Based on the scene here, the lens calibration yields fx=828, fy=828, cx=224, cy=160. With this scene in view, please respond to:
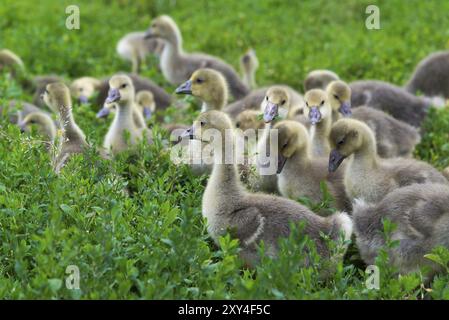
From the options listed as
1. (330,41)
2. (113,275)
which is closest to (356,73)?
(330,41)

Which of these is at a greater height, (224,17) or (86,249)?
(224,17)

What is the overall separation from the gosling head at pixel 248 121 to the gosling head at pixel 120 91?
33.7 inches

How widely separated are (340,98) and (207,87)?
1008 millimetres

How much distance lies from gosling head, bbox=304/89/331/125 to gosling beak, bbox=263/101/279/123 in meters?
0.24

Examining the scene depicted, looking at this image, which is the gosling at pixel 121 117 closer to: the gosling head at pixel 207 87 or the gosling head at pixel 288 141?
the gosling head at pixel 207 87

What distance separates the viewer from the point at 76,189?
14.7 ft

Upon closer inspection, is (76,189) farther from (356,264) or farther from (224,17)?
(224,17)

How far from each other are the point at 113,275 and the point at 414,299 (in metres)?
1.41

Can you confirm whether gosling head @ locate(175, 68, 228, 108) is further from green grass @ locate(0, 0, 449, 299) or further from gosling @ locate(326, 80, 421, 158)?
gosling @ locate(326, 80, 421, 158)

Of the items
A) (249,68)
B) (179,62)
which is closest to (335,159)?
(249,68)

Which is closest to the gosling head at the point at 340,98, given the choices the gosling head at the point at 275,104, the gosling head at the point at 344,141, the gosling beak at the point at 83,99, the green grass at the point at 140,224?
the gosling head at the point at 275,104

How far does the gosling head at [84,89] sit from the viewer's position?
7359mm

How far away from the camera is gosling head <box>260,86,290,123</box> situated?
222 inches
